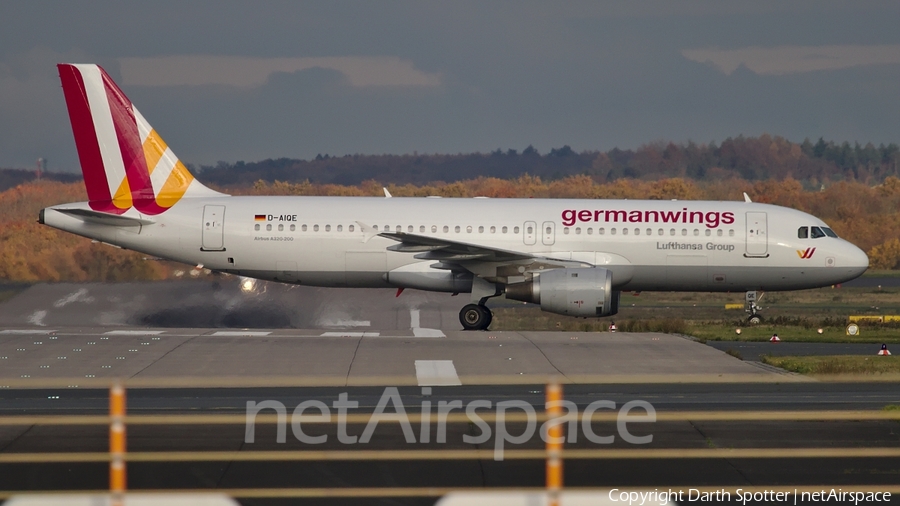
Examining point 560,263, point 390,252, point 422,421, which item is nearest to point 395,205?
Result: point 390,252

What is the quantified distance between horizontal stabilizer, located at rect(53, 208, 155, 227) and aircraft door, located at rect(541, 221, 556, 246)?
28.0 ft

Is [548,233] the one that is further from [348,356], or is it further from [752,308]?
[348,356]

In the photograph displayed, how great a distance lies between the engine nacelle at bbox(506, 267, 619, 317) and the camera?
21.4 m

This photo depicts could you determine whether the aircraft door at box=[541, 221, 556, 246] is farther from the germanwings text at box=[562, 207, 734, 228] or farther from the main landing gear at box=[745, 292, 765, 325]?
→ the main landing gear at box=[745, 292, 765, 325]

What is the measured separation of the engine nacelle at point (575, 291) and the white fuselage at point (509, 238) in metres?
1.64

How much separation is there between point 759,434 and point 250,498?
4.85 m

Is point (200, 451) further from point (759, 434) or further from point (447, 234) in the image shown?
point (447, 234)

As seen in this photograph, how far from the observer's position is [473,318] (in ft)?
74.8

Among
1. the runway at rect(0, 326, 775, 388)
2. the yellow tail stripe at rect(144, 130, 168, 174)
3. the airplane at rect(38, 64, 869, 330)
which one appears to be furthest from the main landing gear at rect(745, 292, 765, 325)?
the yellow tail stripe at rect(144, 130, 168, 174)

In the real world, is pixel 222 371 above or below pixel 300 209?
below

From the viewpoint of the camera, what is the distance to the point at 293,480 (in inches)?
319

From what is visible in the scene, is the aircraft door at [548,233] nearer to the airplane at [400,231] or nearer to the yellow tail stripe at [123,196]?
the airplane at [400,231]

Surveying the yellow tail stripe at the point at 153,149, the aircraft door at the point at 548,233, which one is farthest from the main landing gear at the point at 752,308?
the yellow tail stripe at the point at 153,149

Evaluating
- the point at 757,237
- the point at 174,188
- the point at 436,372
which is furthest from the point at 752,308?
the point at 174,188
